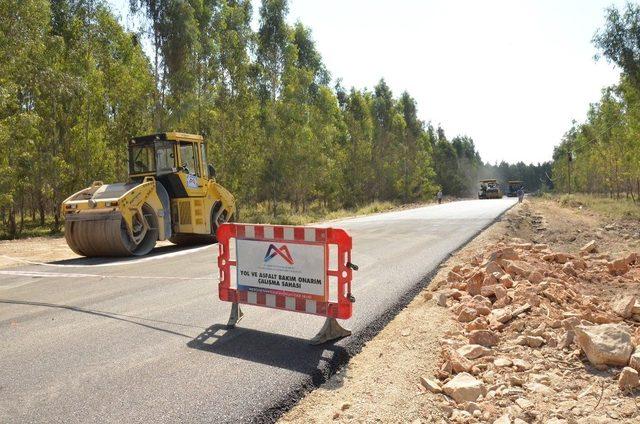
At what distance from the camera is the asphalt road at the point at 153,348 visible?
137 inches

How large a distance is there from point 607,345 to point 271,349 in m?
2.89

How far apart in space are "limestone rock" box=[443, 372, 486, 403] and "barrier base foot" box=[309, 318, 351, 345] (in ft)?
4.75

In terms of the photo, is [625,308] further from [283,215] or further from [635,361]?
[283,215]

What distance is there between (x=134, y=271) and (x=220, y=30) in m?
22.8

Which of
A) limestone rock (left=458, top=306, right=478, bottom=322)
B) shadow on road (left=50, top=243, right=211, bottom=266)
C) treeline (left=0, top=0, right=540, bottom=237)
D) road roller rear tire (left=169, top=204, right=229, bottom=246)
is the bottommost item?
limestone rock (left=458, top=306, right=478, bottom=322)

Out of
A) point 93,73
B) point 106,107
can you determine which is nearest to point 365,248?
point 93,73

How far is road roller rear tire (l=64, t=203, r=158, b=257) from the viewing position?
35.5 feet

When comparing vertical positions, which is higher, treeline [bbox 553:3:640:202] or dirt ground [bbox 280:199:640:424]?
treeline [bbox 553:3:640:202]

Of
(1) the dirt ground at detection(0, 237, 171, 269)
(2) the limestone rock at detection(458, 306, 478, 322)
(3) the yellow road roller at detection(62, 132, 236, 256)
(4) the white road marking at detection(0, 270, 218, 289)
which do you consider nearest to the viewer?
(2) the limestone rock at detection(458, 306, 478, 322)

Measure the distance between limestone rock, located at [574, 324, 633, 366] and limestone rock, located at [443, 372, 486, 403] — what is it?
991 millimetres

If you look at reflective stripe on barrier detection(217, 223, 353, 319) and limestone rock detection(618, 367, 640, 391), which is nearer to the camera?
limestone rock detection(618, 367, 640, 391)

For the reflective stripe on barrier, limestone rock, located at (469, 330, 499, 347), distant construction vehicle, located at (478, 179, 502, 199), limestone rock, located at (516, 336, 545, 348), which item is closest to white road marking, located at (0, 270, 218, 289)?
the reflective stripe on barrier

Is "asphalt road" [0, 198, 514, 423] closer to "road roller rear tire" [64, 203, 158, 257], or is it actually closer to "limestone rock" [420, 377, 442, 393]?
"limestone rock" [420, 377, 442, 393]

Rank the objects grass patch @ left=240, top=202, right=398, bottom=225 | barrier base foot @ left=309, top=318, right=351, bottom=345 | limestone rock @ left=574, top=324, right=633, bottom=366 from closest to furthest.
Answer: limestone rock @ left=574, top=324, right=633, bottom=366, barrier base foot @ left=309, top=318, right=351, bottom=345, grass patch @ left=240, top=202, right=398, bottom=225
